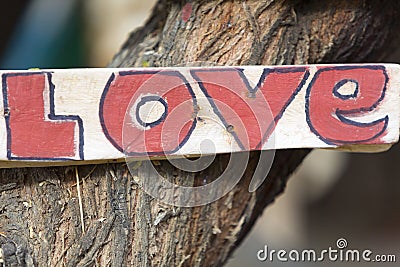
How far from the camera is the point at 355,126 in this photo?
57 centimetres

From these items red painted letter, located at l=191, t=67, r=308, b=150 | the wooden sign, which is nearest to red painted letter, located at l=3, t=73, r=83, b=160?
the wooden sign

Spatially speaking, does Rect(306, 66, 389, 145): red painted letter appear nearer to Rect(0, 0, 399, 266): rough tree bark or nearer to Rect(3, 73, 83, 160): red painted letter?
Rect(0, 0, 399, 266): rough tree bark

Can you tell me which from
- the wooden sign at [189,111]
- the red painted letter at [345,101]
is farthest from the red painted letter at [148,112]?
the red painted letter at [345,101]

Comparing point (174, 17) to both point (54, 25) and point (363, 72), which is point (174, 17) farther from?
point (54, 25)

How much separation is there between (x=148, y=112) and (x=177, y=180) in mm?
89

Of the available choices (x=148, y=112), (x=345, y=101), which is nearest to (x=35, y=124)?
(x=148, y=112)

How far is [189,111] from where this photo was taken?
0.55 m

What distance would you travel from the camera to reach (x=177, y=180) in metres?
0.60

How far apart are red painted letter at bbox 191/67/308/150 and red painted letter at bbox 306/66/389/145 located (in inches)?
0.8

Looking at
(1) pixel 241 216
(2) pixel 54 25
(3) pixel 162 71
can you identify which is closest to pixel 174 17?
(3) pixel 162 71

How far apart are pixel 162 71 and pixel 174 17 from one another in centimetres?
12

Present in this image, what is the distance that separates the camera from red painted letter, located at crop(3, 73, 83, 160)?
1.68 ft

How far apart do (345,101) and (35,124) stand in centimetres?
28

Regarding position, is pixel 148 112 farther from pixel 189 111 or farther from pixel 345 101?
pixel 345 101
